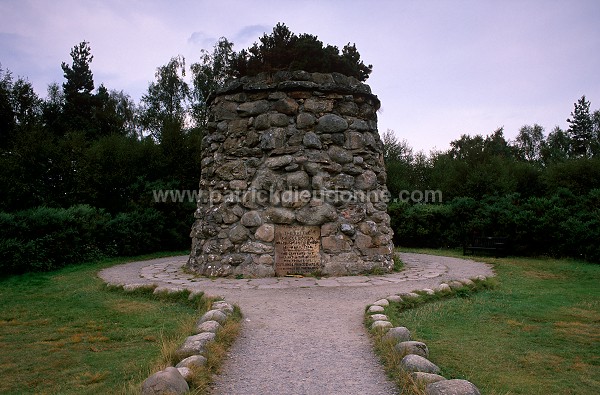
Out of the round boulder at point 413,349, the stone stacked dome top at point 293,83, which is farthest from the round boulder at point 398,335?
the stone stacked dome top at point 293,83

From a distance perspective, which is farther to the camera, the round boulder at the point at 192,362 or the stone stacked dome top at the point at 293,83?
the stone stacked dome top at the point at 293,83

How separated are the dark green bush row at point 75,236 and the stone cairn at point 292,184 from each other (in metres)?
3.85

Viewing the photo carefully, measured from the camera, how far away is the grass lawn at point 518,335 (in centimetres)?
359

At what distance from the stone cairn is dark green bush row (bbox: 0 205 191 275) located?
385cm

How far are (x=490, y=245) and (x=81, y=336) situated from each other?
1180cm

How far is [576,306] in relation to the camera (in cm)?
638

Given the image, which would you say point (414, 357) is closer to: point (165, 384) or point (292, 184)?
point (165, 384)

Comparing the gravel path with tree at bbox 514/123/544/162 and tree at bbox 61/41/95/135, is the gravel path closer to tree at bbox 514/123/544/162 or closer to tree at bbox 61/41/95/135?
tree at bbox 61/41/95/135

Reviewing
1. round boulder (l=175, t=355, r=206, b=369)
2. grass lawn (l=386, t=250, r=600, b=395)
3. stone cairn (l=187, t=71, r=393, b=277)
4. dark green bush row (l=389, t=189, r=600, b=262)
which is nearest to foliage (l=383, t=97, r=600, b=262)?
dark green bush row (l=389, t=189, r=600, b=262)

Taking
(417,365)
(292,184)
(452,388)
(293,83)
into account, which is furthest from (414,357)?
(293,83)

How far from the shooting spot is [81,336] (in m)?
5.00

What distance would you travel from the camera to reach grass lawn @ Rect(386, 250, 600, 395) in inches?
141

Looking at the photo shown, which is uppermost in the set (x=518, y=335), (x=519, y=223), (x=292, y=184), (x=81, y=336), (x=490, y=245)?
(x=292, y=184)

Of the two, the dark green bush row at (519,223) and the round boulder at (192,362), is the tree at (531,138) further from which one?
the round boulder at (192,362)
